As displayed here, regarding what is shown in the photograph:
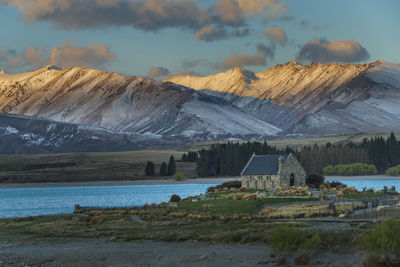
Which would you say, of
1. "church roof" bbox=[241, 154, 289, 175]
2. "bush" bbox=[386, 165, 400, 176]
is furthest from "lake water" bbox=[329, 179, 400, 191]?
"church roof" bbox=[241, 154, 289, 175]

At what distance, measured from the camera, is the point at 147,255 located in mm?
40938

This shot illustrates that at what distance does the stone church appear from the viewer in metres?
98.3

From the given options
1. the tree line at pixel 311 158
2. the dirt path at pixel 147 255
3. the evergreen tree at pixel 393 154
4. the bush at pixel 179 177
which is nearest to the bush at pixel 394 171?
the tree line at pixel 311 158

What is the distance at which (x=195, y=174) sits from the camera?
19712 cm

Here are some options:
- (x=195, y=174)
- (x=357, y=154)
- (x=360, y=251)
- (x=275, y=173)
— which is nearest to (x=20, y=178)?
(x=195, y=174)

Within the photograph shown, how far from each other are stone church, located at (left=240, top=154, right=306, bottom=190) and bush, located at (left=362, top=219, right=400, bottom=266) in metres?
64.1

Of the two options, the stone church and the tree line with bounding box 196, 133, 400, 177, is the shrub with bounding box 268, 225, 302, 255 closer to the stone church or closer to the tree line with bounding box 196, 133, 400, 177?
the stone church

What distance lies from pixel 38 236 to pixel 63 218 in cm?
1833

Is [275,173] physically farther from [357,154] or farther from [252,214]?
[357,154]

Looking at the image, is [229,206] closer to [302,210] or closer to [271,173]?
[302,210]

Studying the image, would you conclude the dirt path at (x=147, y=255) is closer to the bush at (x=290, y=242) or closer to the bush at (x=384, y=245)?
the bush at (x=290, y=242)

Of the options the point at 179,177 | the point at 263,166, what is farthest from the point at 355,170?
the point at 263,166

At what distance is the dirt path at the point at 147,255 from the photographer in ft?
121

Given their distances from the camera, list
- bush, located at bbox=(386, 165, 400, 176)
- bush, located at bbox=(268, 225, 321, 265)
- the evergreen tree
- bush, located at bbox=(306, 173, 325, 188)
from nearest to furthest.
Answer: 1. bush, located at bbox=(268, 225, 321, 265)
2. bush, located at bbox=(306, 173, 325, 188)
3. bush, located at bbox=(386, 165, 400, 176)
4. the evergreen tree
